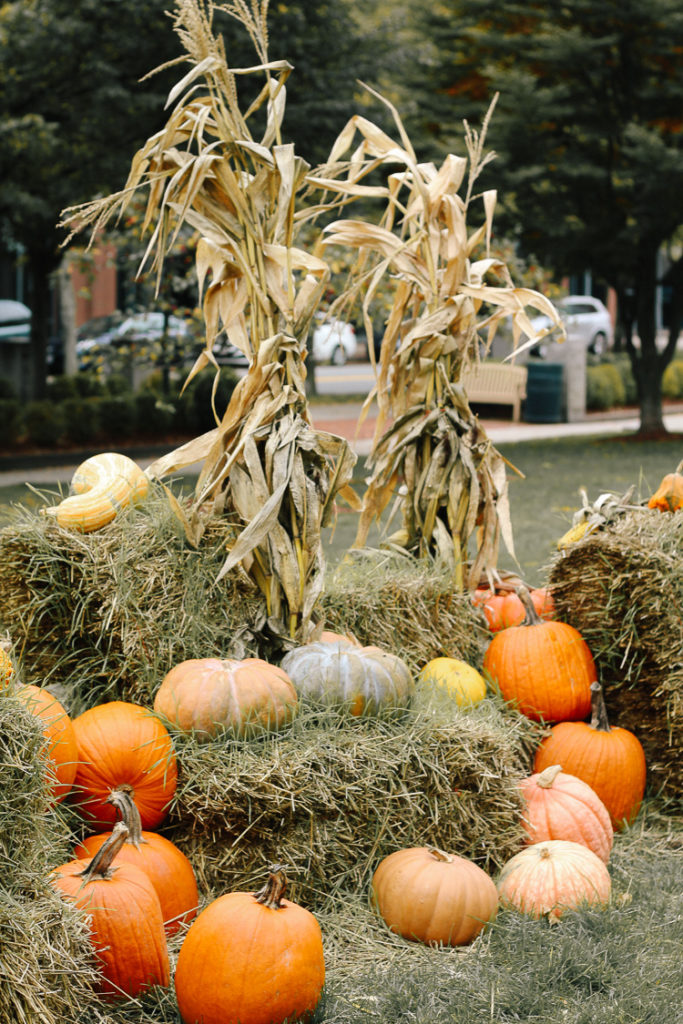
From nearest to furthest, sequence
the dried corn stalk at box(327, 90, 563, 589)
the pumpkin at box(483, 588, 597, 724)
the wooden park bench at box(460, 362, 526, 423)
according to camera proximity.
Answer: the pumpkin at box(483, 588, 597, 724) → the dried corn stalk at box(327, 90, 563, 589) → the wooden park bench at box(460, 362, 526, 423)

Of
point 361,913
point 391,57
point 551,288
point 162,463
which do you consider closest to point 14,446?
point 391,57

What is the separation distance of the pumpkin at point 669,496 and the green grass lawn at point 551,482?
5.73ft

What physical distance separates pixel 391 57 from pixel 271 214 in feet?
32.6

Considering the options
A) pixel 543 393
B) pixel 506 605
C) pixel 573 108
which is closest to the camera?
pixel 506 605

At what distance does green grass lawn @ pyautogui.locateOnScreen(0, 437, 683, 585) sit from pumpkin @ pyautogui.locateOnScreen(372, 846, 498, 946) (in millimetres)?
3290

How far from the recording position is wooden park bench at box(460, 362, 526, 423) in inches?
742

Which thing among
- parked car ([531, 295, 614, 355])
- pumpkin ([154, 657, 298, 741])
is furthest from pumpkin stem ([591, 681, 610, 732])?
parked car ([531, 295, 614, 355])

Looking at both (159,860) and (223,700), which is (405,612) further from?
(159,860)

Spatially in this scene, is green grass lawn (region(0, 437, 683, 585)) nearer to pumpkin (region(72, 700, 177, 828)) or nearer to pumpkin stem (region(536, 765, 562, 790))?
pumpkin stem (region(536, 765, 562, 790))

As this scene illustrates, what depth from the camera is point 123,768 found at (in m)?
3.11

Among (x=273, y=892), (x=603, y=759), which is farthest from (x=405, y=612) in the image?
(x=273, y=892)

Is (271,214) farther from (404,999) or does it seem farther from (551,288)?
(551,288)

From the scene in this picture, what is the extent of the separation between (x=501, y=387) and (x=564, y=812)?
16050 mm

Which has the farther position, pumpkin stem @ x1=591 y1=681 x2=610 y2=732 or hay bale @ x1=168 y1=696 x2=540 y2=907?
pumpkin stem @ x1=591 y1=681 x2=610 y2=732
